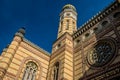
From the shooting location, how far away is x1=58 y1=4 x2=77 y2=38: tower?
73.4 ft

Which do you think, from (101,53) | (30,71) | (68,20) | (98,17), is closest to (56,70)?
(30,71)

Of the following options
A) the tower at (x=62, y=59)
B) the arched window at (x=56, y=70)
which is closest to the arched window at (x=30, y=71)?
the tower at (x=62, y=59)

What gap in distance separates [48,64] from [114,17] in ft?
27.9

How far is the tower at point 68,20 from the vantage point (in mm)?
22359

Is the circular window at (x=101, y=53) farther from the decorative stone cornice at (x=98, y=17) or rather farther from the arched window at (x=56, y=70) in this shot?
the arched window at (x=56, y=70)

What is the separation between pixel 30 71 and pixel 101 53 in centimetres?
708

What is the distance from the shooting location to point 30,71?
16.3m

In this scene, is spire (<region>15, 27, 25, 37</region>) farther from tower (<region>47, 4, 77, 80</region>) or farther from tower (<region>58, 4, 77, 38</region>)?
tower (<region>58, 4, 77, 38</region>)

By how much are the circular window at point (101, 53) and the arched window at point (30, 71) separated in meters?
5.62

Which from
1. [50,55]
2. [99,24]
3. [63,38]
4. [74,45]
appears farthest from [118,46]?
[50,55]

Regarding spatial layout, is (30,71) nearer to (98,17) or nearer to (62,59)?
(62,59)

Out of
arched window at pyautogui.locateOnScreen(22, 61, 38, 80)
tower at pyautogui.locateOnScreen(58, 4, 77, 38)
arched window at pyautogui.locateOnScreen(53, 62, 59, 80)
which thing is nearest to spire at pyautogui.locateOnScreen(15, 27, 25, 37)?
arched window at pyautogui.locateOnScreen(22, 61, 38, 80)

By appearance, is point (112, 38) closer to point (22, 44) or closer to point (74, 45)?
point (74, 45)

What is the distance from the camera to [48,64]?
60.1ft
